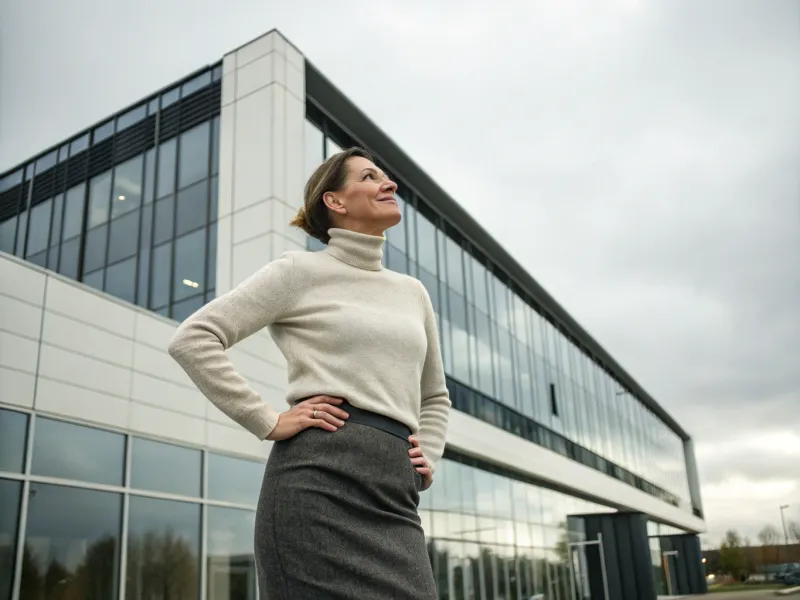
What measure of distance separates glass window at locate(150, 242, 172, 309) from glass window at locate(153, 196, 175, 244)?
0.18 m

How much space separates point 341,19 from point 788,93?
7.04m

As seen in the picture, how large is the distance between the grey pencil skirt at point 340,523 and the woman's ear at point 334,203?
661mm

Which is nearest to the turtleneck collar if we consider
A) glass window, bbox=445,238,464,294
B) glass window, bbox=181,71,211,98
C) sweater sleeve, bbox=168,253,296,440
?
sweater sleeve, bbox=168,253,296,440

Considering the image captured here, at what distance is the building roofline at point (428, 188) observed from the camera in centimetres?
1567

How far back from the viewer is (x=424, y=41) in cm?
1705

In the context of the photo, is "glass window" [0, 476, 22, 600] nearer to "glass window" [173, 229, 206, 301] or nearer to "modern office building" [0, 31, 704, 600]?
"modern office building" [0, 31, 704, 600]

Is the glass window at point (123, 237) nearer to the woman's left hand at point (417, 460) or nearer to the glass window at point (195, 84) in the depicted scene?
the glass window at point (195, 84)

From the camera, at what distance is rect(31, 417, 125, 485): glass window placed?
838cm

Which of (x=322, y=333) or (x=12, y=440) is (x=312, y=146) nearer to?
(x=12, y=440)

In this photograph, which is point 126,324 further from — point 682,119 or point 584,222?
point 584,222

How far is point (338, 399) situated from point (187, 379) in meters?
8.75

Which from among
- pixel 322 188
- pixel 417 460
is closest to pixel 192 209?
pixel 322 188

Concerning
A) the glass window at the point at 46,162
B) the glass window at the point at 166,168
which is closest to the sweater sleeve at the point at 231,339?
the glass window at the point at 166,168

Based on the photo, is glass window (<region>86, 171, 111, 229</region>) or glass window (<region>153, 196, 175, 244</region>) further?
glass window (<region>86, 171, 111, 229</region>)
